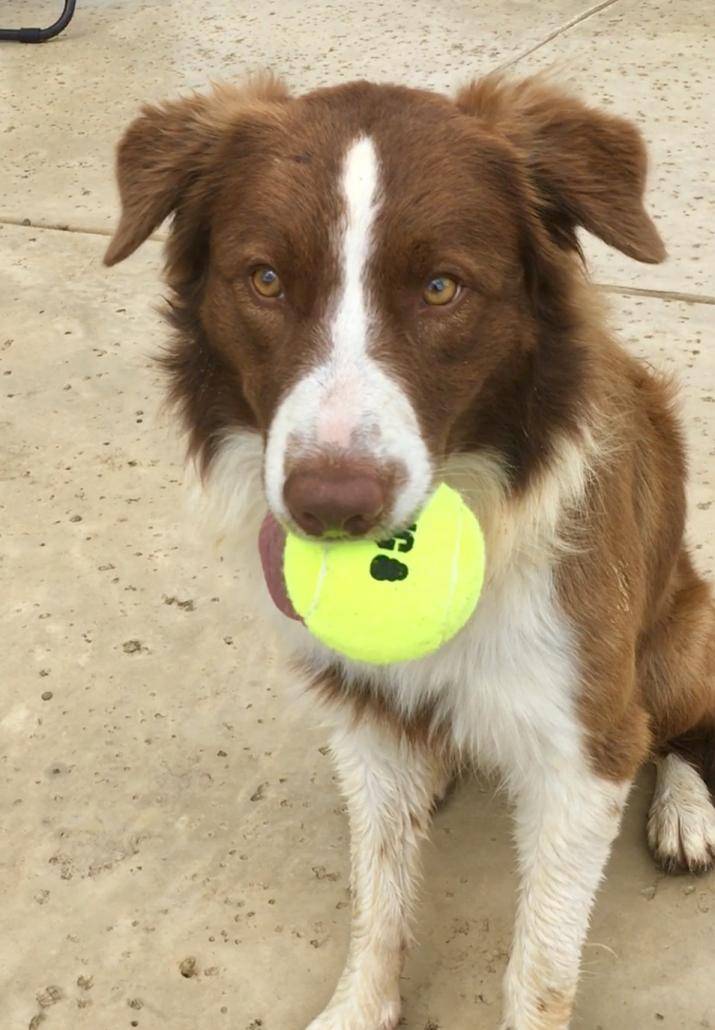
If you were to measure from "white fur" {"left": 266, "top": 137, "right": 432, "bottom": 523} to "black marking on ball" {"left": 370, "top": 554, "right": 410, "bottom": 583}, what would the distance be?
0.22 ft

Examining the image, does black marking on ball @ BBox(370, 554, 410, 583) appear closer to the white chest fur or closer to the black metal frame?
the white chest fur

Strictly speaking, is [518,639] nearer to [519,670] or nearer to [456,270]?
[519,670]

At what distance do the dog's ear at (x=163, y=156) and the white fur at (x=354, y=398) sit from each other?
1.42 feet

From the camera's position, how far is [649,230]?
2.53 meters

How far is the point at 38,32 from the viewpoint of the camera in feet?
27.7

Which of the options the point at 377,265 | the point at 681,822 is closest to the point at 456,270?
the point at 377,265

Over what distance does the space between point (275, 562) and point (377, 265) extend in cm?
65

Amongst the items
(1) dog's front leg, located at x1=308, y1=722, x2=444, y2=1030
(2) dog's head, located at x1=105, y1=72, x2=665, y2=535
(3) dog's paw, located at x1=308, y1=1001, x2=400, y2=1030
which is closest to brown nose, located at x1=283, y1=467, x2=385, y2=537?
(2) dog's head, located at x1=105, y1=72, x2=665, y2=535

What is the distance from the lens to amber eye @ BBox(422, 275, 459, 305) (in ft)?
7.88

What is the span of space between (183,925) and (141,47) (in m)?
6.63

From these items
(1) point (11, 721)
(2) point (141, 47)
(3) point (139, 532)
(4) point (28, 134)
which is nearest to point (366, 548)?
(1) point (11, 721)

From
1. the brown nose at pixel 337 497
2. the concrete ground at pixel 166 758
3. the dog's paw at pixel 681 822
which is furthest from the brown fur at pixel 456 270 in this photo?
the concrete ground at pixel 166 758

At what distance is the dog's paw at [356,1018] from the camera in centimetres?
289

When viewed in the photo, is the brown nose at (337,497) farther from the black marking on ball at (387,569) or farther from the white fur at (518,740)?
the white fur at (518,740)
